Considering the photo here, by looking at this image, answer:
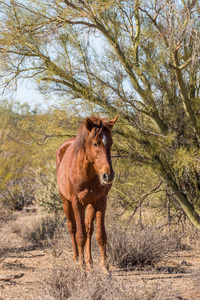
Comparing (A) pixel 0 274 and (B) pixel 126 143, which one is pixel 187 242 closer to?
(B) pixel 126 143

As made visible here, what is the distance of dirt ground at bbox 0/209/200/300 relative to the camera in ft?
13.8

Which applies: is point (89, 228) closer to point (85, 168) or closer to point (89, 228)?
point (89, 228)

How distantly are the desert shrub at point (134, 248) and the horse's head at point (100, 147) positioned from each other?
1.89 metres

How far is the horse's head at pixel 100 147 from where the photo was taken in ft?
12.7

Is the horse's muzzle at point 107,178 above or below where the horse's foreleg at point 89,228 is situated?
above

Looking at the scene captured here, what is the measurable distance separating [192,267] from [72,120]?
10.7ft

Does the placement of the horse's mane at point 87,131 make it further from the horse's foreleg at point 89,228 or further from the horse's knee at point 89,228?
the horse's knee at point 89,228

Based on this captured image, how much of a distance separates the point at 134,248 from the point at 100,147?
2271 millimetres

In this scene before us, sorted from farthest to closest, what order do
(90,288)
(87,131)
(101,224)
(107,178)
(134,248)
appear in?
(134,248) → (101,224) → (87,131) → (107,178) → (90,288)

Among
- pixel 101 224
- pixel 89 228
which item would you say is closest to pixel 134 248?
pixel 89 228

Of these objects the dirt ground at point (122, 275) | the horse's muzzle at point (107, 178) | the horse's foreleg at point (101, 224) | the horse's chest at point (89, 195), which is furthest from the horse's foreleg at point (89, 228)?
the horse's muzzle at point (107, 178)

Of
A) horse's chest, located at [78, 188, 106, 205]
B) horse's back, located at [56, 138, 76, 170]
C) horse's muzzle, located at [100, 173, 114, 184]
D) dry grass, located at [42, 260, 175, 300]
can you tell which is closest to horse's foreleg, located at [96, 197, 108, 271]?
horse's chest, located at [78, 188, 106, 205]

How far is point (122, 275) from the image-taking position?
5059 mm

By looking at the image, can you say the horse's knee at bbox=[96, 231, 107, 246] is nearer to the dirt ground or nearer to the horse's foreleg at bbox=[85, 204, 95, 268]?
the horse's foreleg at bbox=[85, 204, 95, 268]
